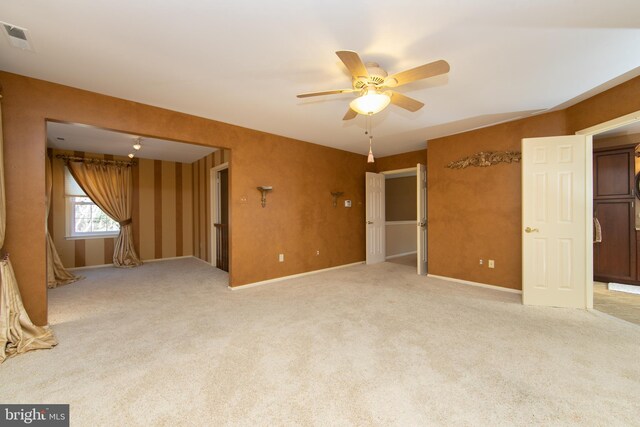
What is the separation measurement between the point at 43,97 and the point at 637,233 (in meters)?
7.89

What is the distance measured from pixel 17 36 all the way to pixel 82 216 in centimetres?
495

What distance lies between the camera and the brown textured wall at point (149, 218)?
5.37m

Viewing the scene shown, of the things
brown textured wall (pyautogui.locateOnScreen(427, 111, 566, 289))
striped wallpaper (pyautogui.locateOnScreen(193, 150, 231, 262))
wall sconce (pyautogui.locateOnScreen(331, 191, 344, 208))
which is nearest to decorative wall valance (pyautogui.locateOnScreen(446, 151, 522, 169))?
brown textured wall (pyautogui.locateOnScreen(427, 111, 566, 289))

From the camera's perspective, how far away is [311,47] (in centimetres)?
207

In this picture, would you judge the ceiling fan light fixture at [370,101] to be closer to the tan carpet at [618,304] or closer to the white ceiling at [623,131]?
the tan carpet at [618,304]

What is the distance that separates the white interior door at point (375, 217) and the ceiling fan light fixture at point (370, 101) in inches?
145

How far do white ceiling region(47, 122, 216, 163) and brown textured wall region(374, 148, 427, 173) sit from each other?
384cm

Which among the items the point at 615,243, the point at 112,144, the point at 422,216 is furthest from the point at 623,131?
the point at 112,144

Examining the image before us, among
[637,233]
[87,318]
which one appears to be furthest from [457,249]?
[87,318]

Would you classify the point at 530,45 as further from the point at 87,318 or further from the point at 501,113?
the point at 87,318

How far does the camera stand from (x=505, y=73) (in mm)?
2498

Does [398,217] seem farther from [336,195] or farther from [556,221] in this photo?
[556,221]

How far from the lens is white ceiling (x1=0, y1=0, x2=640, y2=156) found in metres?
1.70

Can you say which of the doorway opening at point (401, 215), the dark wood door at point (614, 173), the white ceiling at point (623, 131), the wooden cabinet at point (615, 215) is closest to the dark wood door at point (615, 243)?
the wooden cabinet at point (615, 215)
